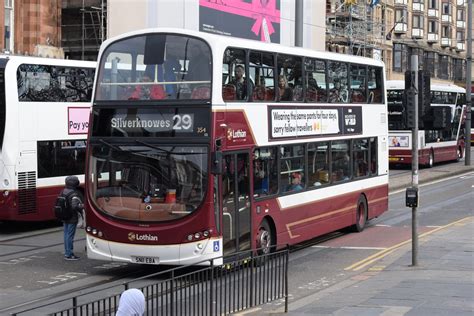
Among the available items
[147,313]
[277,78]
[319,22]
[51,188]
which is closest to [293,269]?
[277,78]

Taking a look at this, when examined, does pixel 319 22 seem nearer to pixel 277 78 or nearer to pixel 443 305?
pixel 277 78

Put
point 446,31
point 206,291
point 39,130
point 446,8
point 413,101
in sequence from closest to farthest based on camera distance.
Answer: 1. point 206,291
2. point 413,101
3. point 39,130
4. point 446,8
5. point 446,31

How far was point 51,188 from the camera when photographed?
1916 centimetres

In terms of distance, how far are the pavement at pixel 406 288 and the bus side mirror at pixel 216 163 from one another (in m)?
2.38

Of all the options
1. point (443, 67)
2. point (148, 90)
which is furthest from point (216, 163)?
point (443, 67)

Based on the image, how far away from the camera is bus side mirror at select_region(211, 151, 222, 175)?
12.3m

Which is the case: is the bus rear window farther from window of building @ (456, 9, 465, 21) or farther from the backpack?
window of building @ (456, 9, 465, 21)

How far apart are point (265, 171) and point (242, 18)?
27.3 meters

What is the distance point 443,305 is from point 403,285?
1627mm

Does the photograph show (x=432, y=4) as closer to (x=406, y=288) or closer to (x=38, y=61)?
(x=38, y=61)

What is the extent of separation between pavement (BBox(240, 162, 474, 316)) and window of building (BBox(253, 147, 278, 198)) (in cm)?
223

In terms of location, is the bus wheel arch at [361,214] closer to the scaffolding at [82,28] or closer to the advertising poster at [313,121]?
the advertising poster at [313,121]

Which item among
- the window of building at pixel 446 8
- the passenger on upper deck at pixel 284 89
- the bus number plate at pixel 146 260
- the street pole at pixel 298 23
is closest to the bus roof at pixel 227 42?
the passenger on upper deck at pixel 284 89

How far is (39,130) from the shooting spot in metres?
18.7
